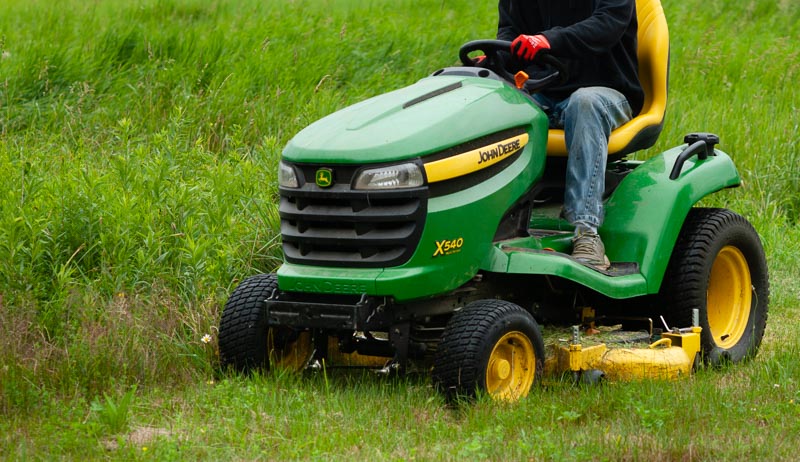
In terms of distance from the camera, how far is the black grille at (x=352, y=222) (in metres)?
4.20

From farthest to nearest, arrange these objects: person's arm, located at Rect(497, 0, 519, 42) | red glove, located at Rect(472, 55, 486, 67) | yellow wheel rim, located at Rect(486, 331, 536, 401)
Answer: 1. person's arm, located at Rect(497, 0, 519, 42)
2. red glove, located at Rect(472, 55, 486, 67)
3. yellow wheel rim, located at Rect(486, 331, 536, 401)

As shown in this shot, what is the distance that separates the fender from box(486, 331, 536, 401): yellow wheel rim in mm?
699

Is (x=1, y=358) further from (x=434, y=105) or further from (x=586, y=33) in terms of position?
(x=586, y=33)

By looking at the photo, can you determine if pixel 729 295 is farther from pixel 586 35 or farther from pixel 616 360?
pixel 586 35

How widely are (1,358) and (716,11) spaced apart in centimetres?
992

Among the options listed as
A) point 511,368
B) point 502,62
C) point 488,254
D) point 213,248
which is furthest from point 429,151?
point 213,248

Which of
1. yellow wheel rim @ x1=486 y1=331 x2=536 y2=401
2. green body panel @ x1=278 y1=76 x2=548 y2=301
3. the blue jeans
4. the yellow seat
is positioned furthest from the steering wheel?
yellow wheel rim @ x1=486 y1=331 x2=536 y2=401

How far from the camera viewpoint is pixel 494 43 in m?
4.89

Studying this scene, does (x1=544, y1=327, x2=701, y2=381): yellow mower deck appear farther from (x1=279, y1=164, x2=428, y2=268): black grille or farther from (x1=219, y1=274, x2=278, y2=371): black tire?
(x1=219, y1=274, x2=278, y2=371): black tire

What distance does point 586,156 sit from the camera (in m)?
4.75

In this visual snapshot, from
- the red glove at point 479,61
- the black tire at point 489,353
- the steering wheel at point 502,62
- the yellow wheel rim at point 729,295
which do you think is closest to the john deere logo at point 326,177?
the black tire at point 489,353

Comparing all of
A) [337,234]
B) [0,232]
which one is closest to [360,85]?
[0,232]

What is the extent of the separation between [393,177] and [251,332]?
85 centimetres

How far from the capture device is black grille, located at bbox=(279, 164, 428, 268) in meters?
4.20
